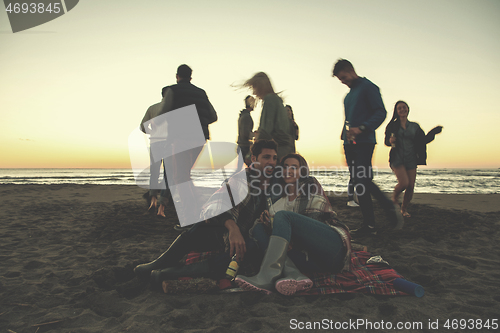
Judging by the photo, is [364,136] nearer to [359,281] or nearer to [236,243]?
[359,281]

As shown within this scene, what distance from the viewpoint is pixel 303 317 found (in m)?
1.60

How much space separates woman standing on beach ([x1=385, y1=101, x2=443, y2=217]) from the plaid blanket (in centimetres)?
240

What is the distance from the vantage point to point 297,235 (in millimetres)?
1953

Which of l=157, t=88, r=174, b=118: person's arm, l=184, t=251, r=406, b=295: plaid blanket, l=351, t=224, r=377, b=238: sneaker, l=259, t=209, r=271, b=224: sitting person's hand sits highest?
l=157, t=88, r=174, b=118: person's arm

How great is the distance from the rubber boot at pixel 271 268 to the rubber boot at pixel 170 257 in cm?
52

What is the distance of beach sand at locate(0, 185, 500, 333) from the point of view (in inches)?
61.9

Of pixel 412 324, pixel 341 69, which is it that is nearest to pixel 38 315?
pixel 412 324

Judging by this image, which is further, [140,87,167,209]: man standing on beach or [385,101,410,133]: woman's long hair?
[385,101,410,133]: woman's long hair

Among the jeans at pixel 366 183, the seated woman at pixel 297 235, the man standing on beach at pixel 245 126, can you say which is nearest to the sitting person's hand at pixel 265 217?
the seated woman at pixel 297 235

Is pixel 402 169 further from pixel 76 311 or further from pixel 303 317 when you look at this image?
pixel 76 311

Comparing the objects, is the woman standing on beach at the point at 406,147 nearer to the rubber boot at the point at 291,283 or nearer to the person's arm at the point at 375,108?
the person's arm at the point at 375,108

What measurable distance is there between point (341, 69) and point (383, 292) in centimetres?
258

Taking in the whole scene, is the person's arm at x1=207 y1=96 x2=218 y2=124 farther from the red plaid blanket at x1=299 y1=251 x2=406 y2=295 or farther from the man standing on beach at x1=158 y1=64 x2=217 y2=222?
the red plaid blanket at x1=299 y1=251 x2=406 y2=295

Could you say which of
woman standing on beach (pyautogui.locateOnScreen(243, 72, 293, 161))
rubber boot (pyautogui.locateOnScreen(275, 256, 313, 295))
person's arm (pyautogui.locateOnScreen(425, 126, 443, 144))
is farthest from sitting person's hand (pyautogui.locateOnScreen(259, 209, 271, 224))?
person's arm (pyautogui.locateOnScreen(425, 126, 443, 144))
